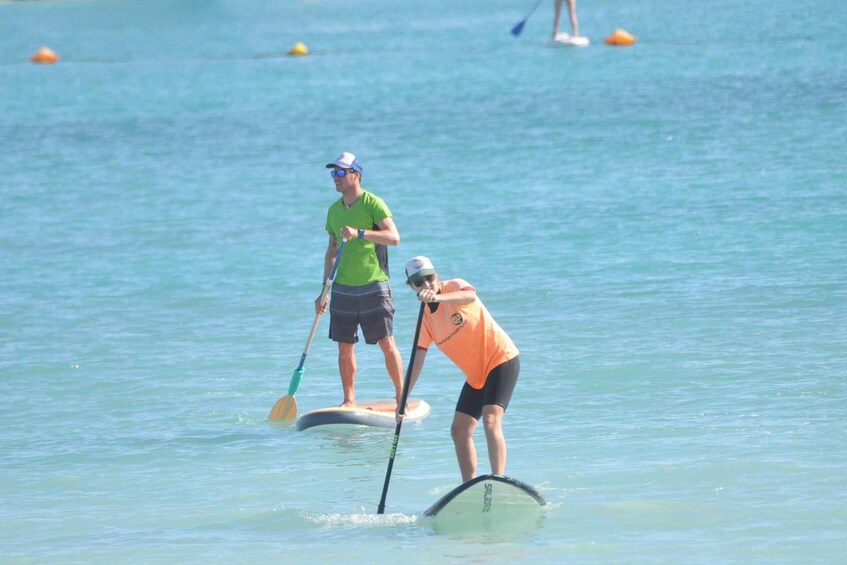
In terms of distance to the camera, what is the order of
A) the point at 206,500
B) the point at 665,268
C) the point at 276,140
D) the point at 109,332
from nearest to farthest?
the point at 206,500 → the point at 109,332 → the point at 665,268 → the point at 276,140

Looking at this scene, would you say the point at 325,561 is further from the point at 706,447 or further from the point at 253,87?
the point at 253,87

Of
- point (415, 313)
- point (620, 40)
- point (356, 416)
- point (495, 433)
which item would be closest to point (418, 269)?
point (495, 433)

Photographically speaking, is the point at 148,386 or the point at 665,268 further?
the point at 665,268

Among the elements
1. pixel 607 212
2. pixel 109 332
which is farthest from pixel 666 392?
pixel 607 212

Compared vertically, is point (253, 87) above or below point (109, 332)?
above

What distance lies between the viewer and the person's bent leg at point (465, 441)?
873 centimetres

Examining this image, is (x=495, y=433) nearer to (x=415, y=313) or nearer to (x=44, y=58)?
(x=415, y=313)

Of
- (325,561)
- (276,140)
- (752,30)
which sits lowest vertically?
(325,561)

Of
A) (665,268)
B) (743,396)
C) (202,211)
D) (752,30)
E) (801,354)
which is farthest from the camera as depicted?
(752,30)

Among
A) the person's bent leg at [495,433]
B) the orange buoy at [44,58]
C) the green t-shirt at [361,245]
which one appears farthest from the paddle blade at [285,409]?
the orange buoy at [44,58]

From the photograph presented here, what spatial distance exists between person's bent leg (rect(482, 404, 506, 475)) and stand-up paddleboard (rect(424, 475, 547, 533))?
0.15 metres

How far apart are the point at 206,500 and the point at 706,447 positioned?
140 inches

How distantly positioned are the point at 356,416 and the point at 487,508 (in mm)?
2456

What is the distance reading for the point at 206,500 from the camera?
9.73m
